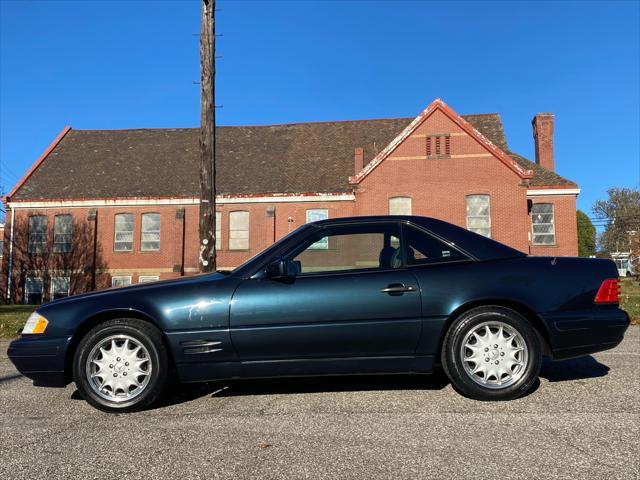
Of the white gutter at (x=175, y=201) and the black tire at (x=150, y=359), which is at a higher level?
the white gutter at (x=175, y=201)

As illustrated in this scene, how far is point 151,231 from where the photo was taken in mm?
26312

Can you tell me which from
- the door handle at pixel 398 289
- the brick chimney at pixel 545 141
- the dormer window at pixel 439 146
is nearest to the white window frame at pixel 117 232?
the dormer window at pixel 439 146

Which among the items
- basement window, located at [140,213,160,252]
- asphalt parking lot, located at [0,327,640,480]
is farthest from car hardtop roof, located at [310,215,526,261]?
basement window, located at [140,213,160,252]

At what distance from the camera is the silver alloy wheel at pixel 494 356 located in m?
3.80

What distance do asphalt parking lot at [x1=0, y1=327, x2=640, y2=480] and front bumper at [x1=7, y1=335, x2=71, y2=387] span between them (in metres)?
0.28

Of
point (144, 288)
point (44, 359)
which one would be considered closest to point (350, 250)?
point (144, 288)

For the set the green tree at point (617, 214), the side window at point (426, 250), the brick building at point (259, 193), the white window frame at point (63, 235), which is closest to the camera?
the side window at point (426, 250)

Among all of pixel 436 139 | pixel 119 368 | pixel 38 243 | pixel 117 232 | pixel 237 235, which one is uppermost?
pixel 436 139

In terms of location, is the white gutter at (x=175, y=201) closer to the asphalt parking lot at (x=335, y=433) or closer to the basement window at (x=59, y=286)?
the basement window at (x=59, y=286)

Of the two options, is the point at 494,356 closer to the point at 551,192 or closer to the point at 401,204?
the point at 401,204

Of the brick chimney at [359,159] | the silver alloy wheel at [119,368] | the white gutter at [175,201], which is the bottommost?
the silver alloy wheel at [119,368]

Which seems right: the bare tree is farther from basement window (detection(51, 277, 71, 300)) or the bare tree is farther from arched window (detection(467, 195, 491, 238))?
arched window (detection(467, 195, 491, 238))

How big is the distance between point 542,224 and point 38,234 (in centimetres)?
Answer: 2737

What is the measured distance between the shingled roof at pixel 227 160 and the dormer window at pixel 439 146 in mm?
4258
